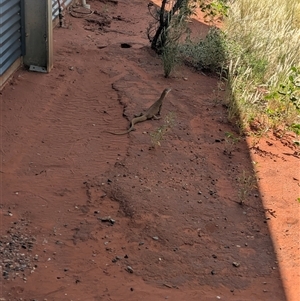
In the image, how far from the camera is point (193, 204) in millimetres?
4879

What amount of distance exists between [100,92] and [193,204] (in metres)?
2.59

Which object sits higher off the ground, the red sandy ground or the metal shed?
the metal shed

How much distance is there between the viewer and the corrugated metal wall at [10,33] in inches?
245

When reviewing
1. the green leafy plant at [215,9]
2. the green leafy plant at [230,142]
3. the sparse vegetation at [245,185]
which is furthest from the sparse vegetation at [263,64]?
the sparse vegetation at [245,185]

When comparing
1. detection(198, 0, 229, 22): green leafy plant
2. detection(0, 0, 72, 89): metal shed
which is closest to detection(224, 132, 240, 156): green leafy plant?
detection(0, 0, 72, 89): metal shed

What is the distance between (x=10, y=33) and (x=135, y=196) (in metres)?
3.05

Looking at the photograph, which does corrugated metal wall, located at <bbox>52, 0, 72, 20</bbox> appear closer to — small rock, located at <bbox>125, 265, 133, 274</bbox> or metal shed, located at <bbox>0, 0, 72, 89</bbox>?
metal shed, located at <bbox>0, 0, 72, 89</bbox>

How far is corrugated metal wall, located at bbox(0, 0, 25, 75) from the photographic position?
623cm

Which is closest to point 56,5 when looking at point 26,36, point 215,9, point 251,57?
point 26,36

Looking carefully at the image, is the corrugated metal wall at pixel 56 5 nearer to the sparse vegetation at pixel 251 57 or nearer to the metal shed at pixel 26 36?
the sparse vegetation at pixel 251 57

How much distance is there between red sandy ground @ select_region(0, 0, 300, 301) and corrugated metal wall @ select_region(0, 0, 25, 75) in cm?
32

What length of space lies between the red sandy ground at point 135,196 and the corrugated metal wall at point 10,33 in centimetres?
32

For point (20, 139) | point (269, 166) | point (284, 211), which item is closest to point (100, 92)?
point (20, 139)

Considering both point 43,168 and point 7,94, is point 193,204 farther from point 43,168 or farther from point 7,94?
point 7,94
